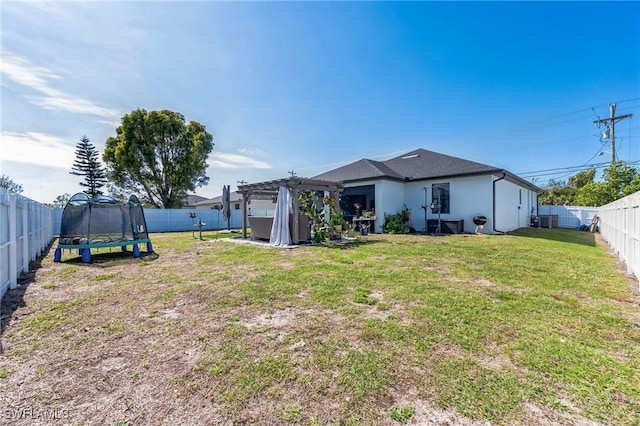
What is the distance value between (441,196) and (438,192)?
9.8 inches

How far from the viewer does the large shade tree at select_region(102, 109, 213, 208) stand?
20.0 metres

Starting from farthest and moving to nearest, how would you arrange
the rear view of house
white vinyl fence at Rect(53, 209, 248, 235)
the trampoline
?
white vinyl fence at Rect(53, 209, 248, 235) < the rear view of house < the trampoline

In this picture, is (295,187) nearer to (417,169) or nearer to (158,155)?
(417,169)

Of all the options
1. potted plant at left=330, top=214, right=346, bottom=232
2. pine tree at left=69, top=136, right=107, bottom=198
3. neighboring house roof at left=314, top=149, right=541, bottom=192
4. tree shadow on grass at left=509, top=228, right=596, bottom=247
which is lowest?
tree shadow on grass at left=509, top=228, right=596, bottom=247

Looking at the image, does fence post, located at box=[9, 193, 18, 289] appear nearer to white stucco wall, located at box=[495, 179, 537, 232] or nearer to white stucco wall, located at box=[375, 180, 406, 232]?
white stucco wall, located at box=[375, 180, 406, 232]

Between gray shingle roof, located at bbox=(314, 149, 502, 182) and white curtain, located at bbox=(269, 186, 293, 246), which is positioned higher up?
gray shingle roof, located at bbox=(314, 149, 502, 182)

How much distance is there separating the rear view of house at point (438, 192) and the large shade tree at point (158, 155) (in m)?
12.3

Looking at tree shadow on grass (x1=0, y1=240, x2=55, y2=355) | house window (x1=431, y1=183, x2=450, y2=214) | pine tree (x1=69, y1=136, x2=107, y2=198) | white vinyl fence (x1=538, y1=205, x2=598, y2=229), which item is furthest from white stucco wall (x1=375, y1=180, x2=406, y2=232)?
Answer: pine tree (x1=69, y1=136, x2=107, y2=198)

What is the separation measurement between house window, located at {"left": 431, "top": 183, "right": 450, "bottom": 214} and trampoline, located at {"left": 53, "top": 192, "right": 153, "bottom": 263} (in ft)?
40.4

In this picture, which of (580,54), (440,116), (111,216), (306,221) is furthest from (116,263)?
(580,54)

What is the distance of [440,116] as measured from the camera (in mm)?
16031

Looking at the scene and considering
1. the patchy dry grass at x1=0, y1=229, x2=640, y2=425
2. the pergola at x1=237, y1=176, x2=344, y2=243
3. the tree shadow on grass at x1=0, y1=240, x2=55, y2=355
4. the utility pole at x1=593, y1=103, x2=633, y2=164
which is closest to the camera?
the patchy dry grass at x1=0, y1=229, x2=640, y2=425

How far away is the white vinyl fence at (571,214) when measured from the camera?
1716 centimetres

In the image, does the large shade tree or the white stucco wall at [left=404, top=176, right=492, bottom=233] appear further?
the large shade tree
